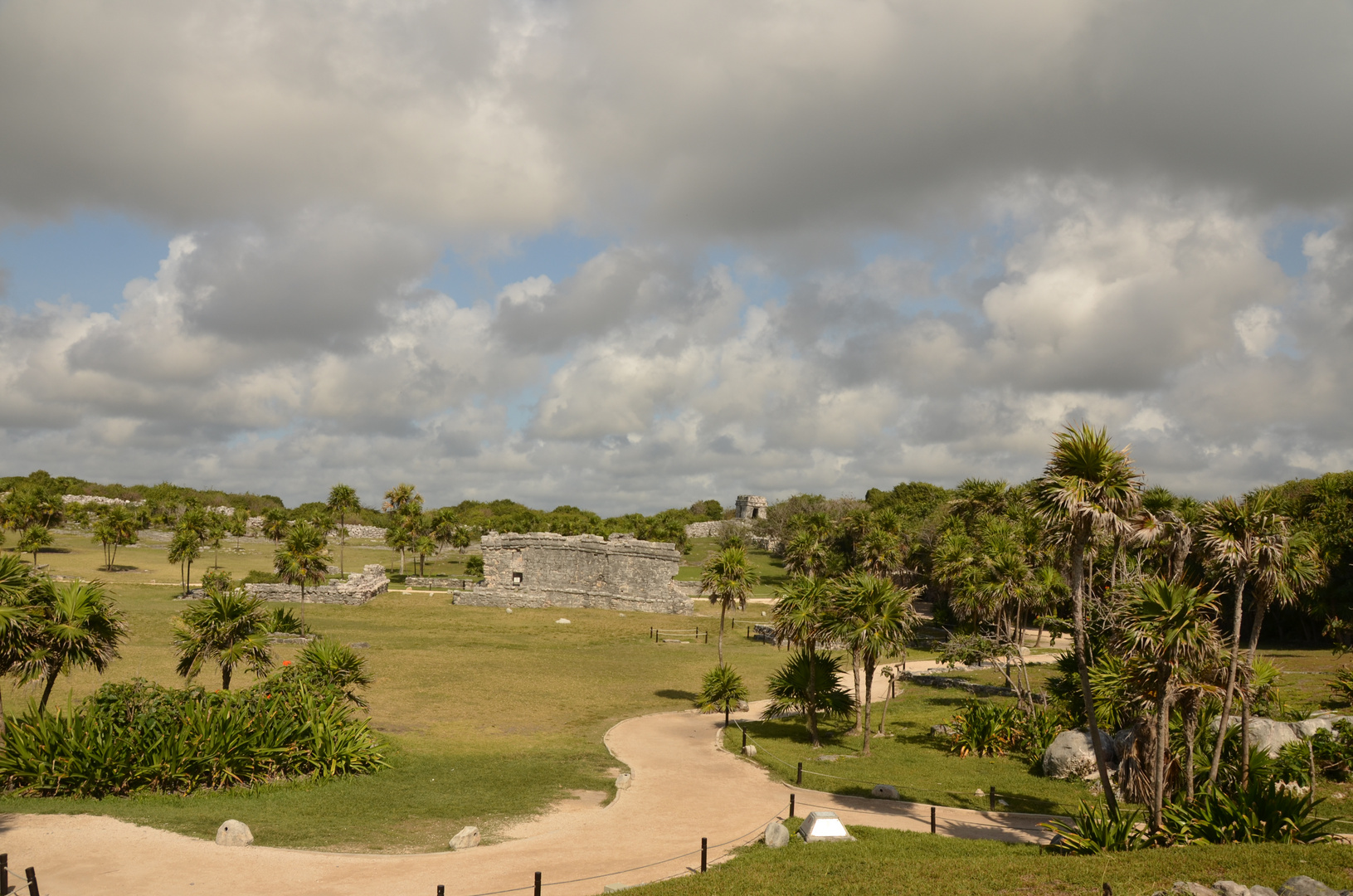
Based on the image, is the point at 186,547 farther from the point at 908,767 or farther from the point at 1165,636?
the point at 1165,636

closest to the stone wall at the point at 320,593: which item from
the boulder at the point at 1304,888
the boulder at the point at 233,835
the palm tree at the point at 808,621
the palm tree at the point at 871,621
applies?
the palm tree at the point at 808,621

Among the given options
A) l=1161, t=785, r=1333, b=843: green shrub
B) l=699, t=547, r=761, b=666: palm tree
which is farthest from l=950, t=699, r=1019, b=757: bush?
l=699, t=547, r=761, b=666: palm tree

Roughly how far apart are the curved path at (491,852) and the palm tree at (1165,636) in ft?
11.7

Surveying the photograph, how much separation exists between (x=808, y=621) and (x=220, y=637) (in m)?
19.1

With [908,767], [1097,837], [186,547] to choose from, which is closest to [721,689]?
[908,767]

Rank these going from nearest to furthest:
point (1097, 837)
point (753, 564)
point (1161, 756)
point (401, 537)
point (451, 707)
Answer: point (1097, 837)
point (1161, 756)
point (451, 707)
point (401, 537)
point (753, 564)

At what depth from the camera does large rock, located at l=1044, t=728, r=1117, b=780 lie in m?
22.3

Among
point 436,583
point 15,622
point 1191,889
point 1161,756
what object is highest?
point 15,622

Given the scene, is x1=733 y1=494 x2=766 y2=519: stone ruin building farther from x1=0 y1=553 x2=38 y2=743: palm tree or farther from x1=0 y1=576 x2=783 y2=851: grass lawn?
x1=0 y1=553 x2=38 y2=743: palm tree

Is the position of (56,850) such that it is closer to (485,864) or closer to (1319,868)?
(485,864)

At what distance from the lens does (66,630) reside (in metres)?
19.0

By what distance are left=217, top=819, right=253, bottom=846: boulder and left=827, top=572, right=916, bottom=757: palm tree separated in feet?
57.8

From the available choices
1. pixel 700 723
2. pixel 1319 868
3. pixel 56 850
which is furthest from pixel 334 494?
pixel 1319 868

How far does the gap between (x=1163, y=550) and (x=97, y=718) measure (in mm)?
30043
